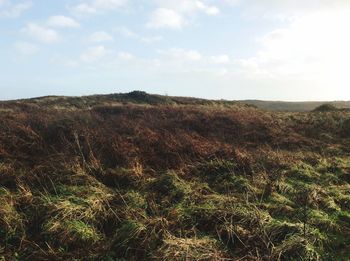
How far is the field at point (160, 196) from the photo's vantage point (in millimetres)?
6660

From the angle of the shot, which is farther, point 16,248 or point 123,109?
point 123,109

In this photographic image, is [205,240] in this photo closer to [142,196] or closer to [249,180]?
[142,196]

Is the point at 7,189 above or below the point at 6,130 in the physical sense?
below

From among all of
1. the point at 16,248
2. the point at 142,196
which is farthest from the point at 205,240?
the point at 16,248

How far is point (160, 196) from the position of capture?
873cm

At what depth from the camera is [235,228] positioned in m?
7.10

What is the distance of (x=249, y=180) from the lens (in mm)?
9922

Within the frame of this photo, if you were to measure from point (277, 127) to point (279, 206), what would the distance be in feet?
33.0

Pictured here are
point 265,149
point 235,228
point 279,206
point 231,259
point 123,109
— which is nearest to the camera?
point 231,259

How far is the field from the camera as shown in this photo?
21.9ft

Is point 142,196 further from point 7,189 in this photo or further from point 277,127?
point 277,127

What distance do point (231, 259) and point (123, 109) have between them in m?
16.0

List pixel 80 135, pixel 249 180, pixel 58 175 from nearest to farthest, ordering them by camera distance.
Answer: pixel 58 175 → pixel 249 180 → pixel 80 135

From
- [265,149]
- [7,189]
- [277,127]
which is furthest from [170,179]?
[277,127]
